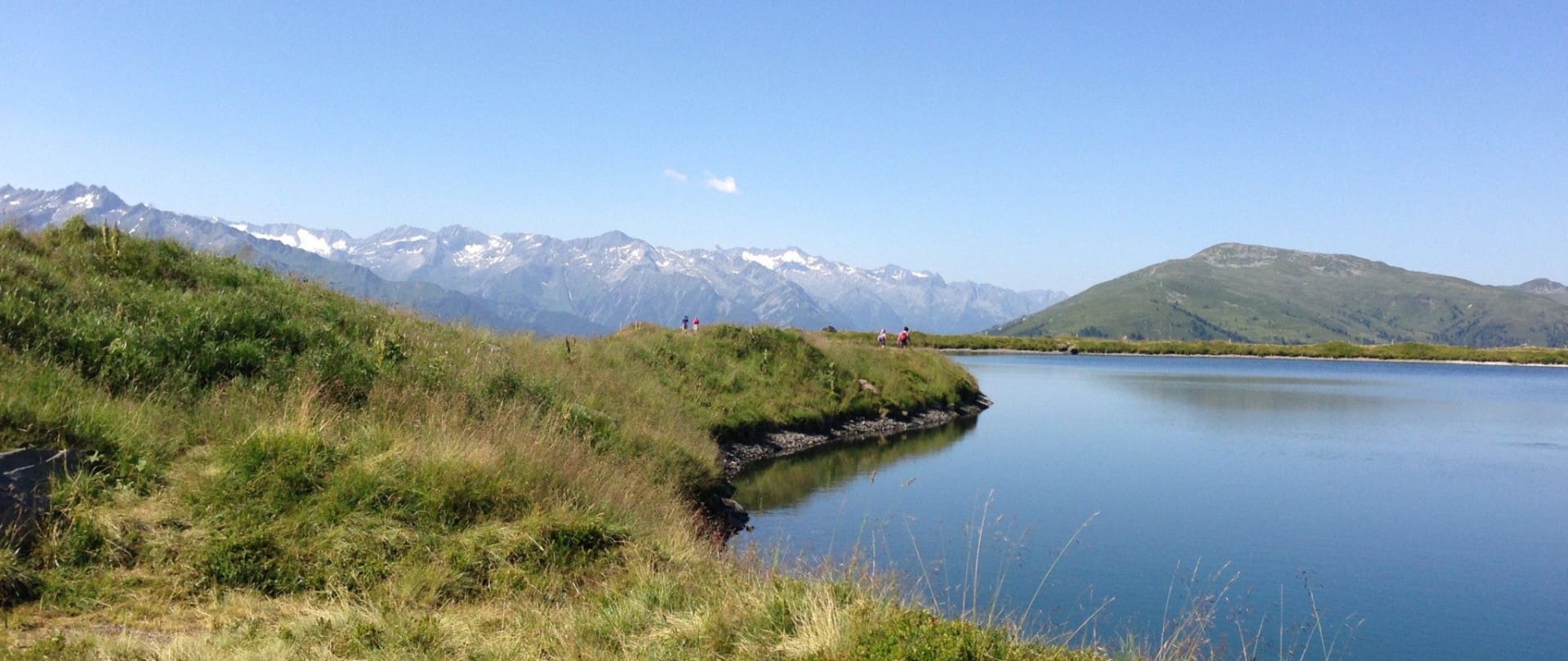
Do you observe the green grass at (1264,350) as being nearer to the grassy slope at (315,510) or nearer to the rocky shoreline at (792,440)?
the rocky shoreline at (792,440)

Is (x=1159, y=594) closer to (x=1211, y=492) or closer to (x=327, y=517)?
(x=1211, y=492)

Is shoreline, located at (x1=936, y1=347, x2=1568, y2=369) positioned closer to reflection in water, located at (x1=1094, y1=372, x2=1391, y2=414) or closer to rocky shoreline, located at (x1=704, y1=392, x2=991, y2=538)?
reflection in water, located at (x1=1094, y1=372, x2=1391, y2=414)

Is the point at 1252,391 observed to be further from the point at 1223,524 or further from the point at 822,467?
the point at 1223,524

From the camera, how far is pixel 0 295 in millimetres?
12312

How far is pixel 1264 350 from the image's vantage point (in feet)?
456

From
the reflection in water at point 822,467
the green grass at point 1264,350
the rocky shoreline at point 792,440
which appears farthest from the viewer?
the green grass at point 1264,350

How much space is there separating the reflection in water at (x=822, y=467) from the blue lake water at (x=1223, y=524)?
149 mm

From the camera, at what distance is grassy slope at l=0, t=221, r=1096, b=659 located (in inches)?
286

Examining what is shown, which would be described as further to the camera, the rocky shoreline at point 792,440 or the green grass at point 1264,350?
the green grass at point 1264,350

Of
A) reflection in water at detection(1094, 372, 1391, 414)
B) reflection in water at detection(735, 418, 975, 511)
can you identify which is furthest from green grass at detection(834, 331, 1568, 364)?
reflection in water at detection(735, 418, 975, 511)

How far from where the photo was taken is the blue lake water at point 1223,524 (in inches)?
611

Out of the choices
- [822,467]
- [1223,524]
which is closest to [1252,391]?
[822,467]

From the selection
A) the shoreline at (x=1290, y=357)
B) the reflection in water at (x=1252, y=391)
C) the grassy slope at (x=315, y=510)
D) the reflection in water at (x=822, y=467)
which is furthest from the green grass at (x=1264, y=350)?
the grassy slope at (x=315, y=510)

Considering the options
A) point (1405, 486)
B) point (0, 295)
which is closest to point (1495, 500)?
point (1405, 486)
